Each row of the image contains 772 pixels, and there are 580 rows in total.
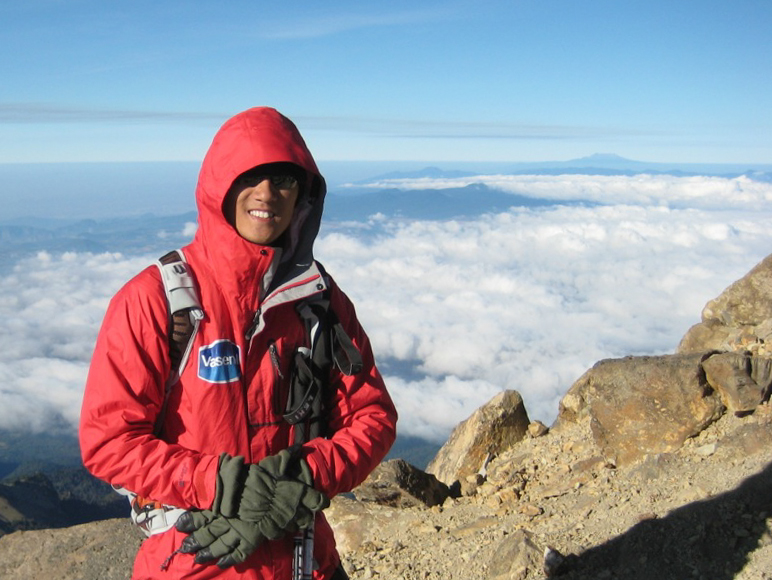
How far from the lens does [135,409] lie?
9.43ft

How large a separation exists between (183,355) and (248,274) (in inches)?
18.7

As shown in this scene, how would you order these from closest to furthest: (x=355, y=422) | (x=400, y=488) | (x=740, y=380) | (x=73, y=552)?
1. (x=355, y=422)
2. (x=73, y=552)
3. (x=740, y=380)
4. (x=400, y=488)

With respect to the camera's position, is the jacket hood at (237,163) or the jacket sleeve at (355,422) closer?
the jacket hood at (237,163)

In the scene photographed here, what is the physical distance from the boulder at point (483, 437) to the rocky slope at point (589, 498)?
0.08ft

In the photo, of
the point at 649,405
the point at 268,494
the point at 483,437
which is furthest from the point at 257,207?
the point at 483,437

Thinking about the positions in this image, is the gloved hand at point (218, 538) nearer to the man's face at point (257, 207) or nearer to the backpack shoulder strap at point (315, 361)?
the backpack shoulder strap at point (315, 361)

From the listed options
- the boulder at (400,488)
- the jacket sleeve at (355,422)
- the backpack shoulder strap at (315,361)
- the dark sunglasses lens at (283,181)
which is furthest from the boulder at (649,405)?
the dark sunglasses lens at (283,181)

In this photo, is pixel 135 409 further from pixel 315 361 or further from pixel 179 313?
pixel 315 361

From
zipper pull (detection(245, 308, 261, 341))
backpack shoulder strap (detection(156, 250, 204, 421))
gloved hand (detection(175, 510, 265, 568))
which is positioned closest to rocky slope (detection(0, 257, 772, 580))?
gloved hand (detection(175, 510, 265, 568))

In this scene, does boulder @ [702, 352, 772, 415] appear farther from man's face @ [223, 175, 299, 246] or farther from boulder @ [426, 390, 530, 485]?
man's face @ [223, 175, 299, 246]

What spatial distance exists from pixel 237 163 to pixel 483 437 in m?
9.38

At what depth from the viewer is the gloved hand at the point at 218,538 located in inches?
118

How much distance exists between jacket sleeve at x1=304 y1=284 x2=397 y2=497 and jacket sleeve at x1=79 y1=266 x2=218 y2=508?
0.58 meters

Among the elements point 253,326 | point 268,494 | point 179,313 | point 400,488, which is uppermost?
point 179,313
